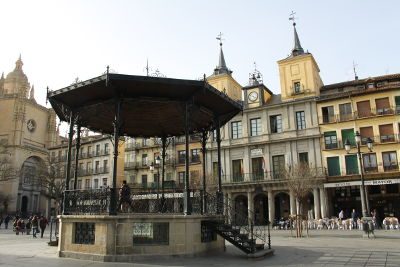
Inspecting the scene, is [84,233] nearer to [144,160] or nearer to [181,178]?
[181,178]

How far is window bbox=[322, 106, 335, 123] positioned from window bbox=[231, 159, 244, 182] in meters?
10.8

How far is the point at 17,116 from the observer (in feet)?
236

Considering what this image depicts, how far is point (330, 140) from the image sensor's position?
4025 centimetres

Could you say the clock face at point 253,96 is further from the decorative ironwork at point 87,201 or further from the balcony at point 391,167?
the decorative ironwork at point 87,201

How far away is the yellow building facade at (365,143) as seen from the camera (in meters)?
37.3

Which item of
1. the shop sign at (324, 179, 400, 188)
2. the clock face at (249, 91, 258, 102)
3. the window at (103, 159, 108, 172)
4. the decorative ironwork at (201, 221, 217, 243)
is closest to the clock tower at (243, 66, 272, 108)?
the clock face at (249, 91, 258, 102)

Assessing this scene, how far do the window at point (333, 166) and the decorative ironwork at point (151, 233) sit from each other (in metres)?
30.8

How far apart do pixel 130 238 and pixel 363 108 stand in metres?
34.4

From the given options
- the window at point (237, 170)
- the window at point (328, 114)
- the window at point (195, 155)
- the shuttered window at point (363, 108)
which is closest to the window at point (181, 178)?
the window at point (195, 155)

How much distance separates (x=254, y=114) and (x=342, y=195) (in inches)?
535

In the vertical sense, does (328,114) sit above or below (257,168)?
above

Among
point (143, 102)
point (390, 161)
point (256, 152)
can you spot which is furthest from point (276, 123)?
point (143, 102)

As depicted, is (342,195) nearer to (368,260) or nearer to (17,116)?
(368,260)

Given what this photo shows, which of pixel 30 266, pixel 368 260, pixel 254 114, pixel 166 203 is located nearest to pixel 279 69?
pixel 254 114
